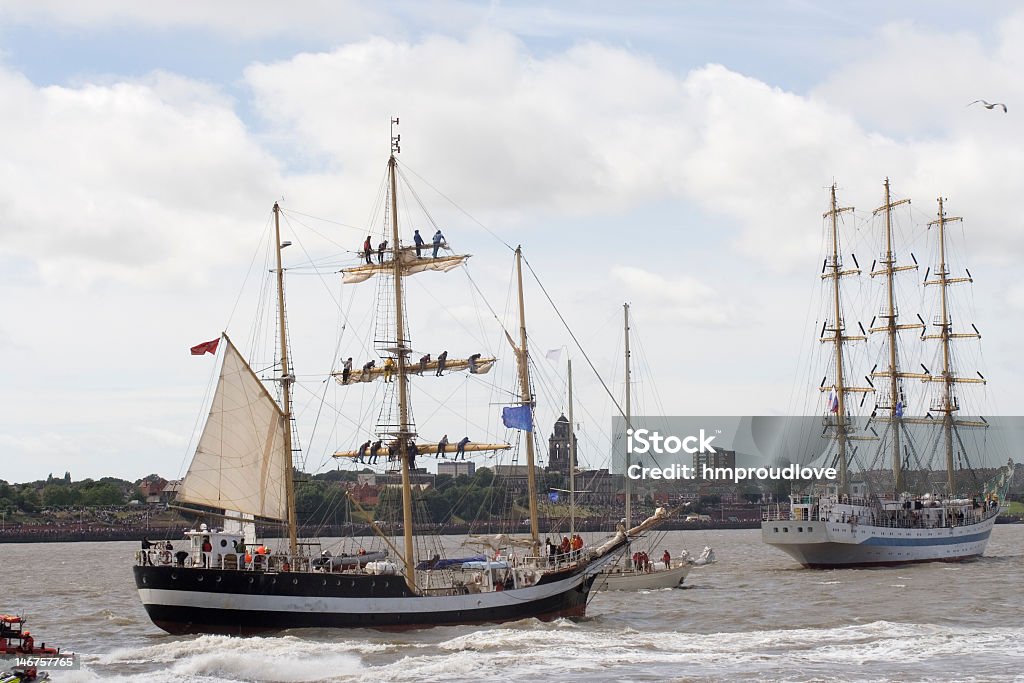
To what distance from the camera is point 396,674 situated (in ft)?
155

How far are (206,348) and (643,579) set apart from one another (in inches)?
1350

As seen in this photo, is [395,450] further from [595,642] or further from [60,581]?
[60,581]

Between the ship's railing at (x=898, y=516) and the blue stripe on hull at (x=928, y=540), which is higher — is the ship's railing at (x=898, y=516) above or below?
above

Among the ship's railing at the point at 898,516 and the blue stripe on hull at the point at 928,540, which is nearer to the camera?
the ship's railing at the point at 898,516

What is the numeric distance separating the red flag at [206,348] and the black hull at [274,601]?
33.9 ft

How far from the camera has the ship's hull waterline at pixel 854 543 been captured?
108m

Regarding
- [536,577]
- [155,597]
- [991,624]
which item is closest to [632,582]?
[536,577]

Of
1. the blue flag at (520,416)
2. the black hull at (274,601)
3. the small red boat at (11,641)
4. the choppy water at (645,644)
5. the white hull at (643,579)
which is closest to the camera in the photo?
the small red boat at (11,641)

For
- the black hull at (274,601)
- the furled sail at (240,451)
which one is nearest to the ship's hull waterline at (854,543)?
the furled sail at (240,451)

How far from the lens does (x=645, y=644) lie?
180 ft

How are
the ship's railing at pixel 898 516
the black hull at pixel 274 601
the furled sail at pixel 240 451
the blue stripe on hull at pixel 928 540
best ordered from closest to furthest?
1. the black hull at pixel 274 601
2. the furled sail at pixel 240 451
3. the ship's railing at pixel 898 516
4. the blue stripe on hull at pixel 928 540

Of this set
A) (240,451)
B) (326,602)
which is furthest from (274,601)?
(240,451)

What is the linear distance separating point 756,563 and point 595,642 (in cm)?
7077

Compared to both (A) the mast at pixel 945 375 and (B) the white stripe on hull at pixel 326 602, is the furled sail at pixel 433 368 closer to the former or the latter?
(B) the white stripe on hull at pixel 326 602
